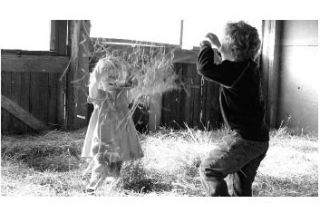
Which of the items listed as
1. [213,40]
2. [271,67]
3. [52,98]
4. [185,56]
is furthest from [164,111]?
[213,40]

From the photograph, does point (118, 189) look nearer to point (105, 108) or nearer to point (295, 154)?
point (105, 108)

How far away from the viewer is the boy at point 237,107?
9.90 feet

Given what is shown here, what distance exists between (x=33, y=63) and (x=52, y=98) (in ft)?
1.62

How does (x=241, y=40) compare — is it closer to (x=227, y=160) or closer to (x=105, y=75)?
(x=227, y=160)

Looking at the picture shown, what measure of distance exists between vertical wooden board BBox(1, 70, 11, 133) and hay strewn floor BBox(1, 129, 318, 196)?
17 cm

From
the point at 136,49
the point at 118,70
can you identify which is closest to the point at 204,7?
the point at 118,70

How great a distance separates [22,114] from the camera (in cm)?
530

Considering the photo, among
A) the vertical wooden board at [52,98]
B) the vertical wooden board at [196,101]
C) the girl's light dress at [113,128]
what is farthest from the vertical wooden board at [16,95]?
the vertical wooden board at [196,101]

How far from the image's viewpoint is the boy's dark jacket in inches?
118

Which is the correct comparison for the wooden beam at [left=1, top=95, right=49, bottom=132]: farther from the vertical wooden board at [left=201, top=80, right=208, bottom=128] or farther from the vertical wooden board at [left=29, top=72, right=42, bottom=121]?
the vertical wooden board at [left=201, top=80, right=208, bottom=128]

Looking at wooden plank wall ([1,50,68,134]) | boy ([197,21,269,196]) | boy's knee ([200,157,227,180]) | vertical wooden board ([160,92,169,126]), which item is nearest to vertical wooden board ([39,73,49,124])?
wooden plank wall ([1,50,68,134])

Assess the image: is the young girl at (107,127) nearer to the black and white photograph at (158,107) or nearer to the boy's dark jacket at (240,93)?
the black and white photograph at (158,107)

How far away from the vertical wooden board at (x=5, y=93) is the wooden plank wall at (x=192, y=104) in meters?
1.95

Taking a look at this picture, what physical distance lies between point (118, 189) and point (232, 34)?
1441 millimetres
